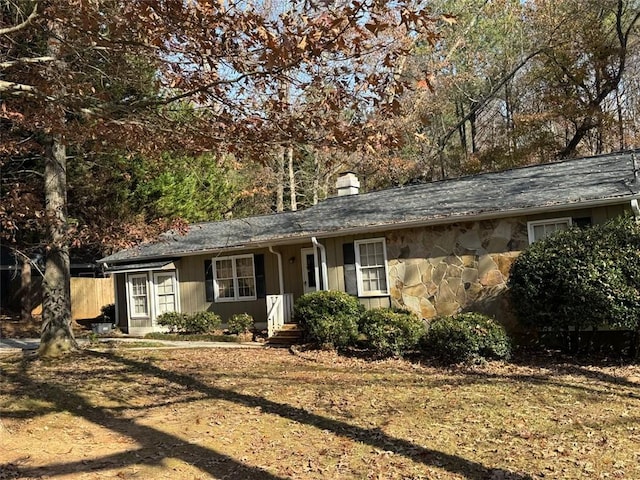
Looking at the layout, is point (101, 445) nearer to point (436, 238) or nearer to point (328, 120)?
point (328, 120)

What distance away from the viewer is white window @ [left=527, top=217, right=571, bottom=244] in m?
11.4

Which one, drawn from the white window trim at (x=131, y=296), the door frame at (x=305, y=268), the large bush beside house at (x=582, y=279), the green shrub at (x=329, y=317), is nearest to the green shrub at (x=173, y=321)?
the white window trim at (x=131, y=296)

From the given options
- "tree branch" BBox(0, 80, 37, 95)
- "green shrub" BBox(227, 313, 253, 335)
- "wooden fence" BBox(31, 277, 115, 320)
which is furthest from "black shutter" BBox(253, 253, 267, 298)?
"wooden fence" BBox(31, 277, 115, 320)

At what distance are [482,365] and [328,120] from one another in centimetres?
592

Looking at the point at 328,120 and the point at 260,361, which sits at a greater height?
the point at 328,120

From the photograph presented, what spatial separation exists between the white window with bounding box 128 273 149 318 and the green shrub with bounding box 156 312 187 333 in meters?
1.35

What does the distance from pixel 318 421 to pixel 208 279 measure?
10.9 meters

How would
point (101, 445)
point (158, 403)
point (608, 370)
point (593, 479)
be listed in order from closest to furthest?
1. point (593, 479)
2. point (101, 445)
3. point (158, 403)
4. point (608, 370)

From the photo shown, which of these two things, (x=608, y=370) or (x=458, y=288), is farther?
(x=458, y=288)

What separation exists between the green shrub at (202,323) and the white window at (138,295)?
2356 mm

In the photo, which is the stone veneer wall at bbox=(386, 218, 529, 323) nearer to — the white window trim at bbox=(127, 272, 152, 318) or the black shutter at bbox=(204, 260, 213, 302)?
the black shutter at bbox=(204, 260, 213, 302)

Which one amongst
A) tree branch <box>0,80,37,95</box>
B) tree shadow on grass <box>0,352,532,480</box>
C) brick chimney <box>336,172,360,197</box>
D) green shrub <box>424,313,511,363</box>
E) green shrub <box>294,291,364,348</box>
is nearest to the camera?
tree shadow on grass <box>0,352,532,480</box>

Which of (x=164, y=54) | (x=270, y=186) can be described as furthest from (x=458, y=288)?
(x=270, y=186)

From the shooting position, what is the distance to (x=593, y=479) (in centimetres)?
474
